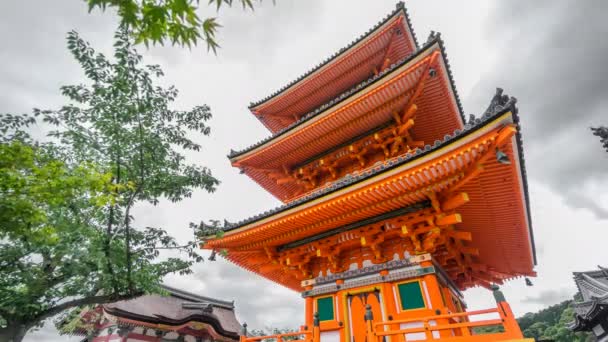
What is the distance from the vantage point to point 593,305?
42.5ft

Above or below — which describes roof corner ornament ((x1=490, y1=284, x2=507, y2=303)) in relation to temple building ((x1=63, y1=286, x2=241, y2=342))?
below

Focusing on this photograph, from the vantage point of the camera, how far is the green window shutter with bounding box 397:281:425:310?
620cm

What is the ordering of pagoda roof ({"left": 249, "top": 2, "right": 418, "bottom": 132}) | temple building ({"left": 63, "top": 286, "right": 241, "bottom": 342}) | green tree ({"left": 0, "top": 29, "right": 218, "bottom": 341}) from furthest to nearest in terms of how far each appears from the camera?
temple building ({"left": 63, "top": 286, "right": 241, "bottom": 342}), pagoda roof ({"left": 249, "top": 2, "right": 418, "bottom": 132}), green tree ({"left": 0, "top": 29, "right": 218, "bottom": 341})

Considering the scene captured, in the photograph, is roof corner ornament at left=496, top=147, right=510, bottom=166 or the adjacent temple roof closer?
roof corner ornament at left=496, top=147, right=510, bottom=166

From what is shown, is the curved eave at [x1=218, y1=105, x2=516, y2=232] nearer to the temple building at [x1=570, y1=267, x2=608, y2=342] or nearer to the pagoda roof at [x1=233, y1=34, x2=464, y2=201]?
the pagoda roof at [x1=233, y1=34, x2=464, y2=201]

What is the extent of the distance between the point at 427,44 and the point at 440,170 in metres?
3.88

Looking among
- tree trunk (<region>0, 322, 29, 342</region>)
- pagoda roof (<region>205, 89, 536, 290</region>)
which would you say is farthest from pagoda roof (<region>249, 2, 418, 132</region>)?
tree trunk (<region>0, 322, 29, 342</region>)

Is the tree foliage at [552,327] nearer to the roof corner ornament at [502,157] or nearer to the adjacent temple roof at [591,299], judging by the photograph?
the adjacent temple roof at [591,299]

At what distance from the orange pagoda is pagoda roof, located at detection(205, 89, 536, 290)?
3 cm

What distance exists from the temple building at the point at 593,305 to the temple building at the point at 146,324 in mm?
19423

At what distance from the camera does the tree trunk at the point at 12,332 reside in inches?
220

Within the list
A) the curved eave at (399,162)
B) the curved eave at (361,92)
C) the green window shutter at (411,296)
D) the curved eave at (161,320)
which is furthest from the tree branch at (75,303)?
the curved eave at (161,320)

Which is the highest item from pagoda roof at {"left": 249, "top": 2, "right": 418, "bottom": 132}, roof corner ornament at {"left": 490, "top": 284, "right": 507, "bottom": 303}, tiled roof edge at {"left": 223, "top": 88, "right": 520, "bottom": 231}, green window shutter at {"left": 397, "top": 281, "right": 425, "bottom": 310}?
pagoda roof at {"left": 249, "top": 2, "right": 418, "bottom": 132}

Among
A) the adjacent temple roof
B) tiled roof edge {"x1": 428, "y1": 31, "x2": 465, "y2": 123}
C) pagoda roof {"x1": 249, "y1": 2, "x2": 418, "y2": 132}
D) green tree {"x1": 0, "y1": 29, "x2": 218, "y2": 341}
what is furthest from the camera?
the adjacent temple roof
